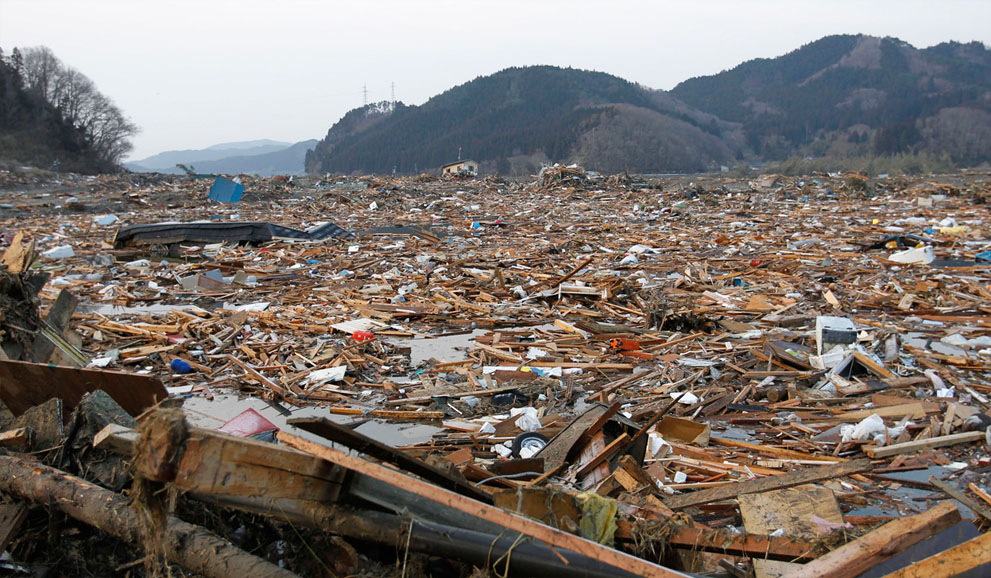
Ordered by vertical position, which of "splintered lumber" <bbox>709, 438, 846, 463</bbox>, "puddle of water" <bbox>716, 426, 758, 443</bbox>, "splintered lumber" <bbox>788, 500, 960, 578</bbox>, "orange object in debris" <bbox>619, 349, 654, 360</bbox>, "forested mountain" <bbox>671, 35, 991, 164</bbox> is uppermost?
"forested mountain" <bbox>671, 35, 991, 164</bbox>

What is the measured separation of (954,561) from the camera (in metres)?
1.86

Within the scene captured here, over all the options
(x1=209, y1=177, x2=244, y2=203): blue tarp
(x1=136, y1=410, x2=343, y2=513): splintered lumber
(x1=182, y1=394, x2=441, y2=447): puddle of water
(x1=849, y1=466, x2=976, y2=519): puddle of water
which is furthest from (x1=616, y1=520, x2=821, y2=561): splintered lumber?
(x1=209, y1=177, x2=244, y2=203): blue tarp

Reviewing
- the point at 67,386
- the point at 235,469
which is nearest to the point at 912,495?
the point at 235,469

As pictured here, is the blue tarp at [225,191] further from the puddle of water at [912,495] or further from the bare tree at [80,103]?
the bare tree at [80,103]

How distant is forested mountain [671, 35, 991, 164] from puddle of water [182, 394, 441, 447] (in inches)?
3326

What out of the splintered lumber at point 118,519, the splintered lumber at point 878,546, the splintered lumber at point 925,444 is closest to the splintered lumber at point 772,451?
the splintered lumber at point 925,444

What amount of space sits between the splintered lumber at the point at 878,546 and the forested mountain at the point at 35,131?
159 ft

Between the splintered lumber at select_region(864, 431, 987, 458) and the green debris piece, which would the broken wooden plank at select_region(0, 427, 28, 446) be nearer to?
the green debris piece

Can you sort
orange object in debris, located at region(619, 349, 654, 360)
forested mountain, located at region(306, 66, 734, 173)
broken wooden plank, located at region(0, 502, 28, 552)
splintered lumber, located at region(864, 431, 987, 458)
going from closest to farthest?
broken wooden plank, located at region(0, 502, 28, 552) < splintered lumber, located at region(864, 431, 987, 458) < orange object in debris, located at region(619, 349, 654, 360) < forested mountain, located at region(306, 66, 734, 173)

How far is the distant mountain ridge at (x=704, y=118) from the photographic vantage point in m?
77.9

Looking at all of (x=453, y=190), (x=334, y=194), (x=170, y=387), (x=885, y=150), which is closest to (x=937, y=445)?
(x=170, y=387)

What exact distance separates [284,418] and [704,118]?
121 metres

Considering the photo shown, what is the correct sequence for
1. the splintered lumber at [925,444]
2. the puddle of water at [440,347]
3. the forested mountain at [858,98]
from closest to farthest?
the splintered lumber at [925,444] → the puddle of water at [440,347] → the forested mountain at [858,98]

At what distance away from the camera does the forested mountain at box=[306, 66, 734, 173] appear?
3066 inches
